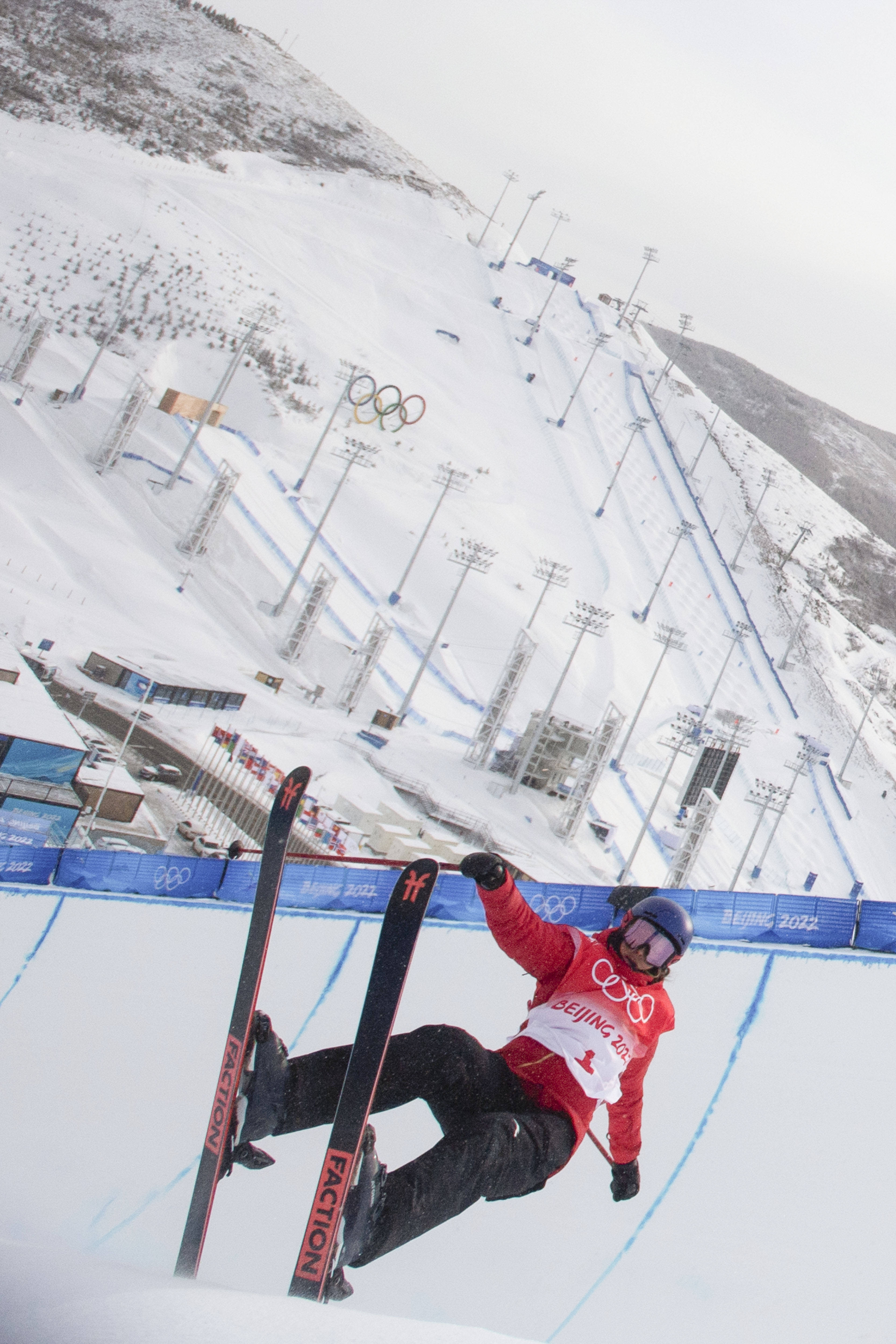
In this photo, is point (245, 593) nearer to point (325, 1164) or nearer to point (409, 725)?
point (409, 725)

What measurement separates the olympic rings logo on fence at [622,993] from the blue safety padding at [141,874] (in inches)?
94.7

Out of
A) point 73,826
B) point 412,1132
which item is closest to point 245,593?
point 73,826

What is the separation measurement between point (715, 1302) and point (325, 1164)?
2.94 meters

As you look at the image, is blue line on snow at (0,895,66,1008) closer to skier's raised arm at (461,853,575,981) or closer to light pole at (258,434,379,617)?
skier's raised arm at (461,853,575,981)

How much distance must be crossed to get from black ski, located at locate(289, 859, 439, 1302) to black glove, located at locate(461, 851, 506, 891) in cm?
10

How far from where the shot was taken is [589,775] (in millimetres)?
27422

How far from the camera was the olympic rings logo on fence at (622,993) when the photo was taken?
338 centimetres

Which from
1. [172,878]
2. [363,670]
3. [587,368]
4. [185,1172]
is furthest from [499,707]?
[587,368]

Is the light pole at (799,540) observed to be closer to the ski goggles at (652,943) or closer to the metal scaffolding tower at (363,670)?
the metal scaffolding tower at (363,670)

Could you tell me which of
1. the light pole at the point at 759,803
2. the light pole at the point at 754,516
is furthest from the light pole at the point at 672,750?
the light pole at the point at 754,516

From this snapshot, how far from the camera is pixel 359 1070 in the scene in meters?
2.84

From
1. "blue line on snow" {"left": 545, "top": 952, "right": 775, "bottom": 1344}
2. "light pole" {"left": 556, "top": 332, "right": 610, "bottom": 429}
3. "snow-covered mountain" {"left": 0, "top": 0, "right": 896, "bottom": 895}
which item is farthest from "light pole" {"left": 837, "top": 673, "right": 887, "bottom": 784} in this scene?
"blue line on snow" {"left": 545, "top": 952, "right": 775, "bottom": 1344}

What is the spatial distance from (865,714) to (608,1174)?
143 ft

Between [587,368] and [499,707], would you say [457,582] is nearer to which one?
[499,707]
